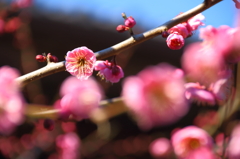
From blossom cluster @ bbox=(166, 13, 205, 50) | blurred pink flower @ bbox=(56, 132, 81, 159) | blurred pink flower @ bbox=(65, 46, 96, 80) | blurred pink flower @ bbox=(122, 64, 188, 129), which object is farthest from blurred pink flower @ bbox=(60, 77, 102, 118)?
blurred pink flower @ bbox=(56, 132, 81, 159)

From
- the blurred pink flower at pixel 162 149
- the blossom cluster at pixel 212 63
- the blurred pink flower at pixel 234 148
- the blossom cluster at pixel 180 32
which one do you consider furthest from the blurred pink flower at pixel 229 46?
the blurred pink flower at pixel 162 149

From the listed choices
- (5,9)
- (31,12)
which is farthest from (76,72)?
(5,9)

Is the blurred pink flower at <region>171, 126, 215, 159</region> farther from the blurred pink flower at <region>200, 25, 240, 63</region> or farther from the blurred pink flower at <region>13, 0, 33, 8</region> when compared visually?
the blurred pink flower at <region>13, 0, 33, 8</region>

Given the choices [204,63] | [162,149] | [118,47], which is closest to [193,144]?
[204,63]

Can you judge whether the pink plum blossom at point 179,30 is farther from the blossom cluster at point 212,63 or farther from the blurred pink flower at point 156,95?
the blurred pink flower at point 156,95

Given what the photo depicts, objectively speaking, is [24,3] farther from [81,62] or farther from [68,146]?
[81,62]
